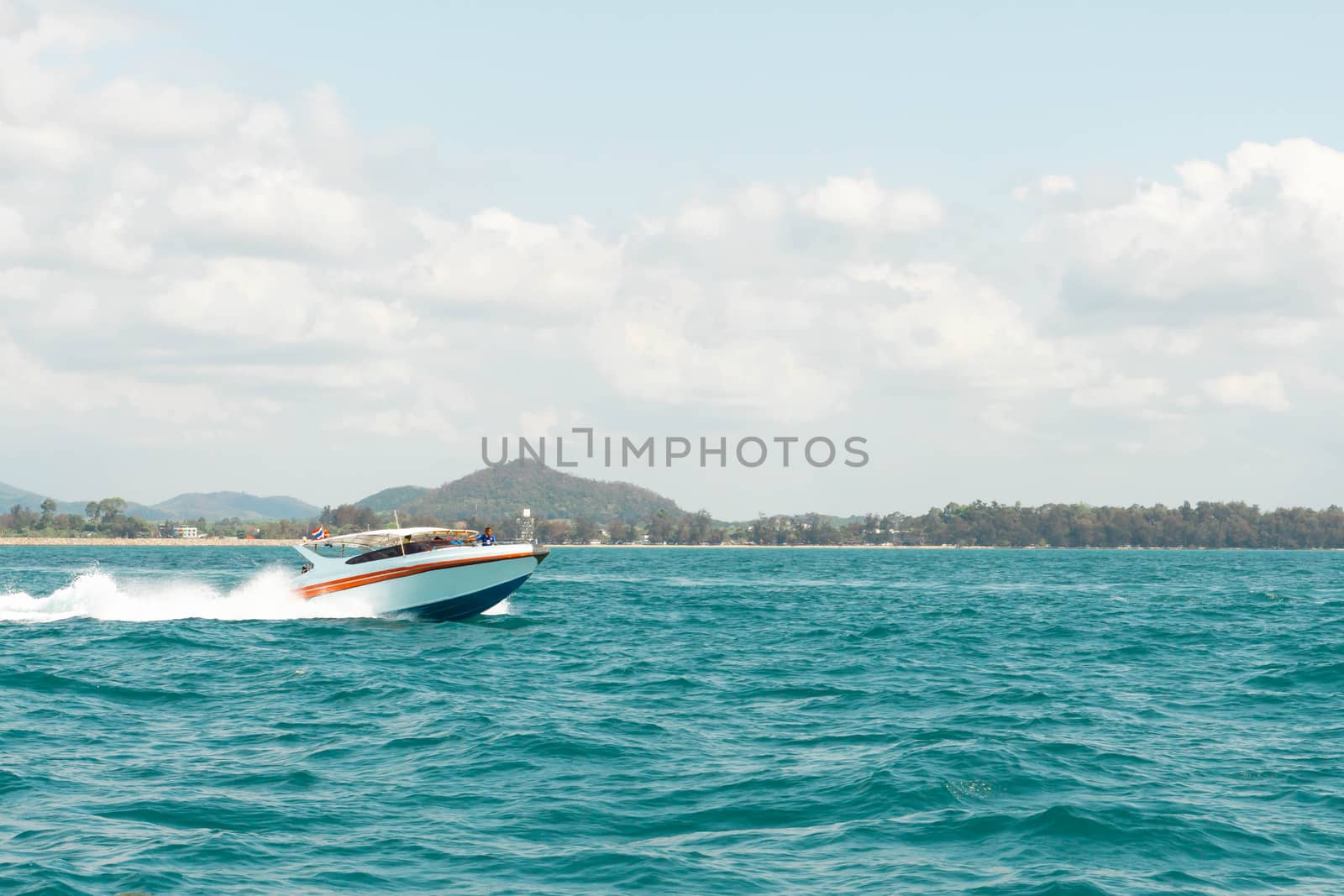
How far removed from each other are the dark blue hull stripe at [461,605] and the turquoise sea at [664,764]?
10.9 ft

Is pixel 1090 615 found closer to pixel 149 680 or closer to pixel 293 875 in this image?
pixel 149 680

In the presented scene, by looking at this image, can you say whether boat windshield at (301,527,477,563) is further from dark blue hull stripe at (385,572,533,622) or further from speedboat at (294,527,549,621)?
dark blue hull stripe at (385,572,533,622)

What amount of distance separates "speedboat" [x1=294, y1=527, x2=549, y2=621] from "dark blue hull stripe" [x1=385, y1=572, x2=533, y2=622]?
32mm

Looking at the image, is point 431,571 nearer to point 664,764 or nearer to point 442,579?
point 442,579

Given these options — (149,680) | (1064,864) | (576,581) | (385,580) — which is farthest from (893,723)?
(576,581)

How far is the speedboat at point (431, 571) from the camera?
138 feet

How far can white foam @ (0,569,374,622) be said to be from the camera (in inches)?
1764

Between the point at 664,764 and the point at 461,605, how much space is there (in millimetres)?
25775

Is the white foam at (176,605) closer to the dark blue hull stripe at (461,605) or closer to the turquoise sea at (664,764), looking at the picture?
the dark blue hull stripe at (461,605)

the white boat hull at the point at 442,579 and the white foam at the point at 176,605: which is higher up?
the white boat hull at the point at 442,579

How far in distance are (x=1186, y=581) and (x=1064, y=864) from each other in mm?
95513

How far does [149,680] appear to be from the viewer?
89.9 feet

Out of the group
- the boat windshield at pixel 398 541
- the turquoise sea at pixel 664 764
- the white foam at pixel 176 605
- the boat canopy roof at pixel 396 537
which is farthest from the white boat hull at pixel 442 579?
the turquoise sea at pixel 664 764

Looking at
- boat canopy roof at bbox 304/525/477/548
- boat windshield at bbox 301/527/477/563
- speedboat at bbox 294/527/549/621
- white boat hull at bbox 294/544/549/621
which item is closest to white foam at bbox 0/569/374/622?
white boat hull at bbox 294/544/549/621
